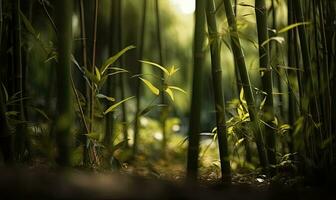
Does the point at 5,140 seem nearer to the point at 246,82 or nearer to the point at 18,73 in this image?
the point at 18,73

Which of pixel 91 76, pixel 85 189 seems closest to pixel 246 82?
pixel 91 76

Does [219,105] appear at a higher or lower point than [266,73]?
lower

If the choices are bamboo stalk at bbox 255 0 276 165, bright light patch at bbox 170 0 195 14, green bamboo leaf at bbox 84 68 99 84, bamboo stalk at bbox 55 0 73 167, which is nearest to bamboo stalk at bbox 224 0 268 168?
bamboo stalk at bbox 255 0 276 165

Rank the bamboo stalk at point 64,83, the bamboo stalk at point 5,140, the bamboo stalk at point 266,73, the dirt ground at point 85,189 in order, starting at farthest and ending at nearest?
the bamboo stalk at point 266,73
the bamboo stalk at point 5,140
the bamboo stalk at point 64,83
the dirt ground at point 85,189

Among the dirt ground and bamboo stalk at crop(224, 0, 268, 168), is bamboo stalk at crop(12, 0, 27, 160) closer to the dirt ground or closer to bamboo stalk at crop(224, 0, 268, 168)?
bamboo stalk at crop(224, 0, 268, 168)

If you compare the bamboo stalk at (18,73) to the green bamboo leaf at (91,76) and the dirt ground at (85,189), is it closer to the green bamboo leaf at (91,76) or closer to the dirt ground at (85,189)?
the green bamboo leaf at (91,76)

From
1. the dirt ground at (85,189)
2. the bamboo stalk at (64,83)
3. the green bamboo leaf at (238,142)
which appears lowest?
the dirt ground at (85,189)

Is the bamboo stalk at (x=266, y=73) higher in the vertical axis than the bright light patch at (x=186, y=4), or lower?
lower

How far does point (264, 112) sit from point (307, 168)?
0.90 feet

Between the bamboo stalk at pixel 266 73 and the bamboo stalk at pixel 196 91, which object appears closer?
the bamboo stalk at pixel 196 91

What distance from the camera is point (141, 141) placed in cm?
310

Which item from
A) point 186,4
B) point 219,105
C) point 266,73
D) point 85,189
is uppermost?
point 186,4

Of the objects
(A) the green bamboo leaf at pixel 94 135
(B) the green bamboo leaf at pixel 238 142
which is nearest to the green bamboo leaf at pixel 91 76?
(A) the green bamboo leaf at pixel 94 135

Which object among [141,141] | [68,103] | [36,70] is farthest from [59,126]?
[141,141]
